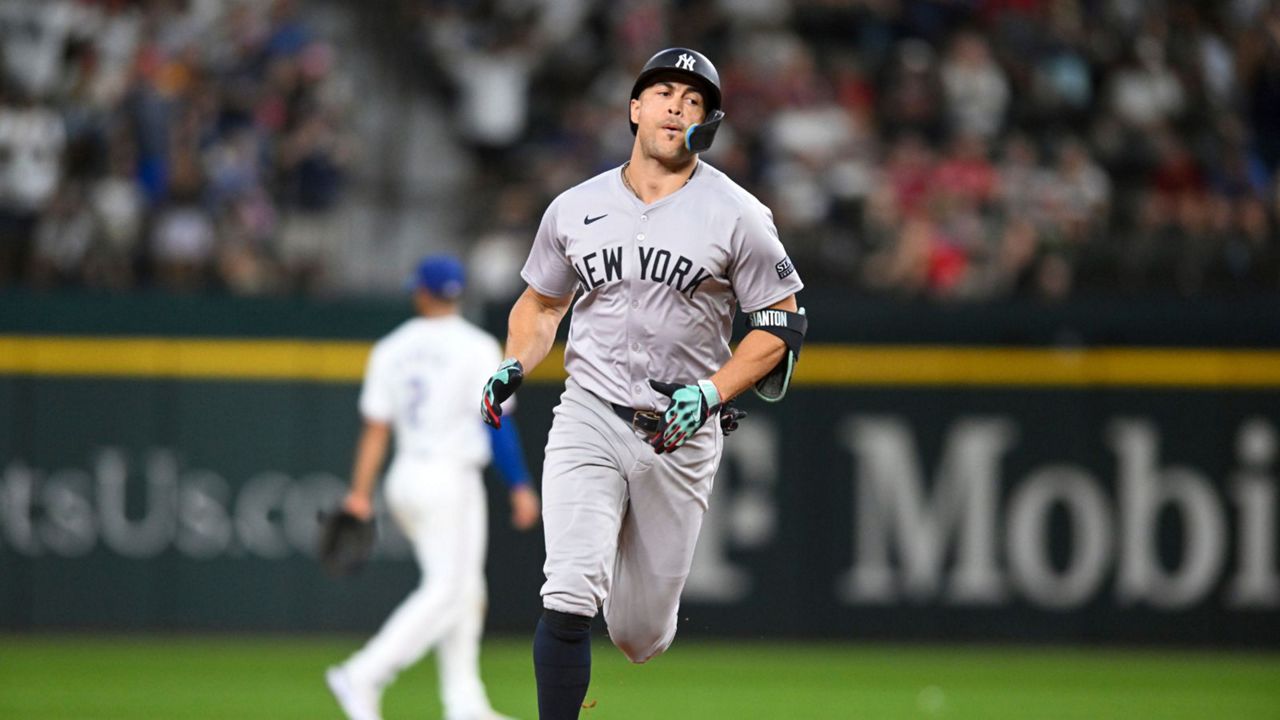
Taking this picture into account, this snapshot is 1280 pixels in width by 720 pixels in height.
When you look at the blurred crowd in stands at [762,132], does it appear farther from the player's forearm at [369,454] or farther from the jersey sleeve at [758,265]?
the jersey sleeve at [758,265]

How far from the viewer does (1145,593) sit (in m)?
13.4

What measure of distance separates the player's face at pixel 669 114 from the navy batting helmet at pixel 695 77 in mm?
33

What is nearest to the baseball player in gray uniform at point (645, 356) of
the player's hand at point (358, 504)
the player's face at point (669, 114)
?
the player's face at point (669, 114)

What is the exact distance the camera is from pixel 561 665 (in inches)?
245

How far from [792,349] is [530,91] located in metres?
10.7

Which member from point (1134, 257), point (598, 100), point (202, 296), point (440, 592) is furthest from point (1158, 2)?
point (440, 592)

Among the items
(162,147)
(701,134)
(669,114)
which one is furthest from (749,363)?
(162,147)

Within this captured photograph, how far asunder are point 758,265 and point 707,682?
5870 mm

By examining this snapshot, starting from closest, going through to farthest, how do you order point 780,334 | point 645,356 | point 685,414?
point 685,414
point 780,334
point 645,356

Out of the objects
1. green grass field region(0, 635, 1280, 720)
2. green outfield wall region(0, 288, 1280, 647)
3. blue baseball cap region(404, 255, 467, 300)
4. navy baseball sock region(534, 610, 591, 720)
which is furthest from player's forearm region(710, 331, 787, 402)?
green outfield wall region(0, 288, 1280, 647)

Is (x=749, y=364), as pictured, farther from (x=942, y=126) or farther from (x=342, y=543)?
(x=942, y=126)

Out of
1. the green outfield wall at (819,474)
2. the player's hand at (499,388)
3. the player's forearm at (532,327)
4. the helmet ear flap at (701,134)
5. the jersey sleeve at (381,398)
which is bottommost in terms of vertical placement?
the green outfield wall at (819,474)

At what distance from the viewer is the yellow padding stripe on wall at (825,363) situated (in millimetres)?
13469

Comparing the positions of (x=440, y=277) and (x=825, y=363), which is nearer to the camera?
(x=440, y=277)
